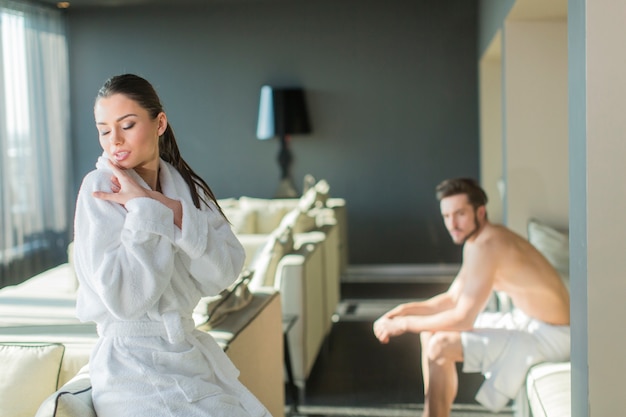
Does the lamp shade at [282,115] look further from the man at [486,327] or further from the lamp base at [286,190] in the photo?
the man at [486,327]

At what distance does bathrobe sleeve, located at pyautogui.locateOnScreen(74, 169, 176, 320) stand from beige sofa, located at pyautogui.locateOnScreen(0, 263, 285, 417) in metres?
0.22

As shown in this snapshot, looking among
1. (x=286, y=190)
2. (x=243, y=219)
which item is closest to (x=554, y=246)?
(x=243, y=219)

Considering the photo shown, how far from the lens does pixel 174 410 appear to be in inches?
65.1

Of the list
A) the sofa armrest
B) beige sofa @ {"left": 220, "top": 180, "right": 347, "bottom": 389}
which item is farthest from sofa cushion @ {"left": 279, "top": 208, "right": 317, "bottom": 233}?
the sofa armrest

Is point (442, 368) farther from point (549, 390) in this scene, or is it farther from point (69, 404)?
point (69, 404)

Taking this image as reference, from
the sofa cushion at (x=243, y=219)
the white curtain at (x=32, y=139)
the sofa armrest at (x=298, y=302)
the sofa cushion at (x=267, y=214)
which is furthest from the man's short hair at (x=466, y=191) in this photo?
the white curtain at (x=32, y=139)

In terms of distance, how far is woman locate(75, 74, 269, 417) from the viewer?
160 cm

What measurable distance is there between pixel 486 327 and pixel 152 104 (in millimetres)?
1997

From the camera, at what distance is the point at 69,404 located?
5.25 ft

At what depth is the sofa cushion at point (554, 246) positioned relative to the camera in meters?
3.85

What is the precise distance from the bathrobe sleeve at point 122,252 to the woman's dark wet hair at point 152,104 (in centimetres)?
17

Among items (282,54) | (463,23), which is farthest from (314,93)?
(463,23)

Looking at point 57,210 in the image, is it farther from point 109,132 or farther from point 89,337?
point 109,132

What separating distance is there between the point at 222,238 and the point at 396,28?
21.2 ft
